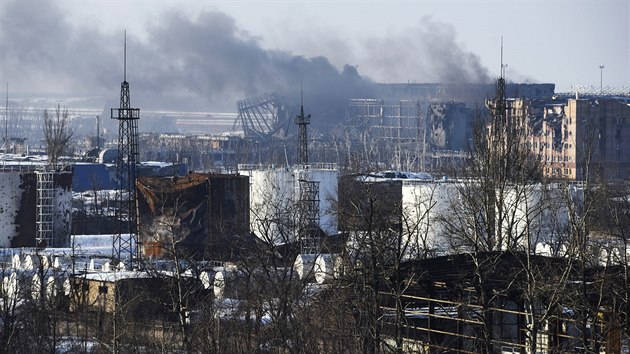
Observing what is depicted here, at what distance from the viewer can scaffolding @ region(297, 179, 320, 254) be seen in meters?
23.0

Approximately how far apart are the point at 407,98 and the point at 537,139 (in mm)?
25778

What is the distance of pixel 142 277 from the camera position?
19812mm

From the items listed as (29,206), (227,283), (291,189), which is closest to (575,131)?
(291,189)

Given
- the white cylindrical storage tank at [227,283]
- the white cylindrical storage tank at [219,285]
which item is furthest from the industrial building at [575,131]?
the white cylindrical storage tank at [219,285]

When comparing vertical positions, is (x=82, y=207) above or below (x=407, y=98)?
below

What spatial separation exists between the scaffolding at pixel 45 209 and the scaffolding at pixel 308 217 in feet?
15.7

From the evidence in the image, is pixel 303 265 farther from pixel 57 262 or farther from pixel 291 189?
pixel 291 189

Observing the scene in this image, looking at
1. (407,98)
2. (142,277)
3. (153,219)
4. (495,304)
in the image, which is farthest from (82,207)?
(407,98)

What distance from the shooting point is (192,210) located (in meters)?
26.3

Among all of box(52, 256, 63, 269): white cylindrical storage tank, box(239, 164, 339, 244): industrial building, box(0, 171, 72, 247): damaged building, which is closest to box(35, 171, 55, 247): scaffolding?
box(0, 171, 72, 247): damaged building

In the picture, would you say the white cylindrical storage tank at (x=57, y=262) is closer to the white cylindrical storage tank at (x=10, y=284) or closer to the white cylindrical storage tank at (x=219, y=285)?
the white cylindrical storage tank at (x=10, y=284)

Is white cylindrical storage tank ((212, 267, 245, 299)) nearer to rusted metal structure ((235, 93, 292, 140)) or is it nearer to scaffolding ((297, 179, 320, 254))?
scaffolding ((297, 179, 320, 254))

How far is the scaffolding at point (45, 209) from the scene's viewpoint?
26938mm

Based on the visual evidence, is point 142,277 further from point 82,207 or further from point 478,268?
point 82,207
